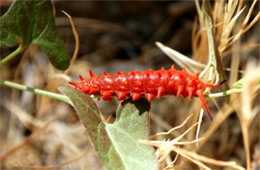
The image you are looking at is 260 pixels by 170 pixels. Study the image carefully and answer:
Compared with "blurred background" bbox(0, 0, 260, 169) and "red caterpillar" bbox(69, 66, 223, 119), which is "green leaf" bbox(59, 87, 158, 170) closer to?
"red caterpillar" bbox(69, 66, 223, 119)

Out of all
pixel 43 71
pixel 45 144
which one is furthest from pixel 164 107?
pixel 43 71

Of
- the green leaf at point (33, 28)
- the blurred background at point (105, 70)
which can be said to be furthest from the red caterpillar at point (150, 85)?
the blurred background at point (105, 70)

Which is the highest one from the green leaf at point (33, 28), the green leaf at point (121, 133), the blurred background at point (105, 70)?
the green leaf at point (33, 28)

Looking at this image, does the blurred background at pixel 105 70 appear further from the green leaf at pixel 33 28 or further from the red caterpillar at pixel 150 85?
the red caterpillar at pixel 150 85

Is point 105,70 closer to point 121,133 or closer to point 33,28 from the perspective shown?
point 33,28

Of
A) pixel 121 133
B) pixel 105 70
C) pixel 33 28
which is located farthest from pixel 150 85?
pixel 105 70
